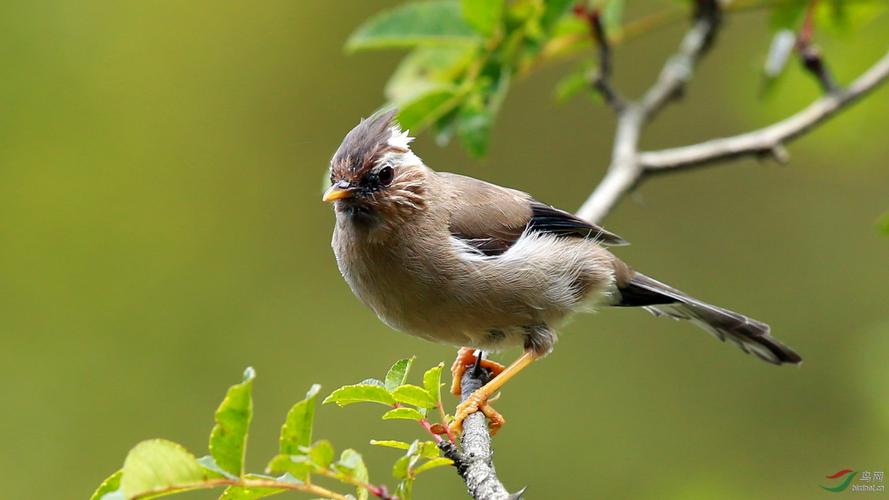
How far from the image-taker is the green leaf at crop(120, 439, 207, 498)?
7.37 feet

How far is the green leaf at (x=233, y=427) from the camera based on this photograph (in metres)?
2.28

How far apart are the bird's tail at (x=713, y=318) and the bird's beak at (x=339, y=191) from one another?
1.74 meters

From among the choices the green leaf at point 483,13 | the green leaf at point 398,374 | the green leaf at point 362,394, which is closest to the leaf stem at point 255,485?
the green leaf at point 362,394

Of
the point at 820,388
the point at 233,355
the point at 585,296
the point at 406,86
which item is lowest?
the point at 820,388

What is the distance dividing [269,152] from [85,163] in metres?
1.61

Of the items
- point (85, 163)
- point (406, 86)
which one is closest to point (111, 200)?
point (85, 163)

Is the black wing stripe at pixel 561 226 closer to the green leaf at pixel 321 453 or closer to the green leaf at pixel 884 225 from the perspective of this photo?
the green leaf at pixel 884 225

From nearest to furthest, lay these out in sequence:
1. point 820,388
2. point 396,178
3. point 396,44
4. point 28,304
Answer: point 396,178 → point 396,44 → point 820,388 → point 28,304

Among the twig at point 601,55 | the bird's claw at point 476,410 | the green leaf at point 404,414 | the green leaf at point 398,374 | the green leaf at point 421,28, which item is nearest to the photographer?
the green leaf at point 404,414

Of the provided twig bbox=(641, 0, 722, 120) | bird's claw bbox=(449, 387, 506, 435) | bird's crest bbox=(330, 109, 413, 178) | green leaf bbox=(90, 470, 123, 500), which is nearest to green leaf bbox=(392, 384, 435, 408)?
green leaf bbox=(90, 470, 123, 500)

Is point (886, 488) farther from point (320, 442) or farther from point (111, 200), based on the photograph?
point (111, 200)

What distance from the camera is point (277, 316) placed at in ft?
28.7

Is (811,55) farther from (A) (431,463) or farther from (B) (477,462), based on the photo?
(A) (431,463)

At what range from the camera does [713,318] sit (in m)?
5.37
